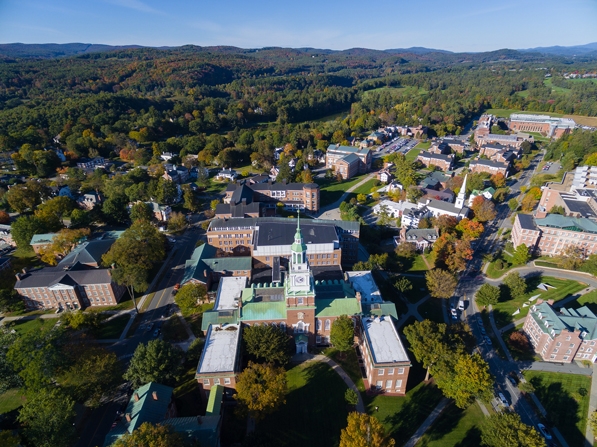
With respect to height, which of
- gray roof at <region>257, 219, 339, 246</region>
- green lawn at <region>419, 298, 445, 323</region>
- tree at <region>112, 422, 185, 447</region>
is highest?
tree at <region>112, 422, 185, 447</region>

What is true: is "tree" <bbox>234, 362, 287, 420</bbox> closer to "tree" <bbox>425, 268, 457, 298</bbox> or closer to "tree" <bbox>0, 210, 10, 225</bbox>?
"tree" <bbox>425, 268, 457, 298</bbox>

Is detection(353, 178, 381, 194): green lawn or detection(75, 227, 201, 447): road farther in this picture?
detection(353, 178, 381, 194): green lawn

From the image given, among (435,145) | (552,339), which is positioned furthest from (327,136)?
(552,339)

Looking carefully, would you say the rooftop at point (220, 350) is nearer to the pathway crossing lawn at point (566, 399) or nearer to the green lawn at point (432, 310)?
the green lawn at point (432, 310)

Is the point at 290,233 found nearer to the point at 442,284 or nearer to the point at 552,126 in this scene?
the point at 442,284

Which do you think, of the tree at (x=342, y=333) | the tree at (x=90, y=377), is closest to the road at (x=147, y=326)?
the tree at (x=90, y=377)

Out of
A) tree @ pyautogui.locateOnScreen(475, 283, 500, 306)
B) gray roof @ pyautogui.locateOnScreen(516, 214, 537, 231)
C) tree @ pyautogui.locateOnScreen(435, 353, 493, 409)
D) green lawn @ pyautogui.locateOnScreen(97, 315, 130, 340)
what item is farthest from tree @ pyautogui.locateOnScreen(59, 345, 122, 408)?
gray roof @ pyautogui.locateOnScreen(516, 214, 537, 231)

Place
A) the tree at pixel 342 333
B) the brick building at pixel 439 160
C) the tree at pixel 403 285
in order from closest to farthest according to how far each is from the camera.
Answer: the tree at pixel 342 333
the tree at pixel 403 285
the brick building at pixel 439 160
